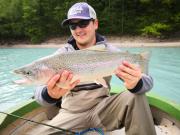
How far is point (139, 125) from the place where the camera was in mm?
3080

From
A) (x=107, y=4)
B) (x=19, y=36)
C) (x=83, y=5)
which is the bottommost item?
(x=19, y=36)

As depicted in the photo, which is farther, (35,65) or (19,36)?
(19,36)

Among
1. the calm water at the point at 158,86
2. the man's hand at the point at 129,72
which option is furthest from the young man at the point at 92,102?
the calm water at the point at 158,86

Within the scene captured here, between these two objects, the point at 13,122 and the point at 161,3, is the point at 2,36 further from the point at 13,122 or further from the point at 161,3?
the point at 13,122

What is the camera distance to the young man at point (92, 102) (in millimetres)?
3058

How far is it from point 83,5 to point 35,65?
3.55ft

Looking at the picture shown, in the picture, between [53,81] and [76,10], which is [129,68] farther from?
[76,10]

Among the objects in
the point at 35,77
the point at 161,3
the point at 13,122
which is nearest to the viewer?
the point at 35,77

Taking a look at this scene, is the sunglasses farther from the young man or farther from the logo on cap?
the logo on cap

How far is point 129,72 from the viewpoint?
2760mm

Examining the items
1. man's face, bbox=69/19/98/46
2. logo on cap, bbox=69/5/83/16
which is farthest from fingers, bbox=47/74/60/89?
logo on cap, bbox=69/5/83/16

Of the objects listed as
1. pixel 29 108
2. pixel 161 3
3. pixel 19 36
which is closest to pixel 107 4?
pixel 161 3

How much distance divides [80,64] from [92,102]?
29.7 inches

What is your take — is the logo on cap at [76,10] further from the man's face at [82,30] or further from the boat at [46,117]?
the boat at [46,117]
